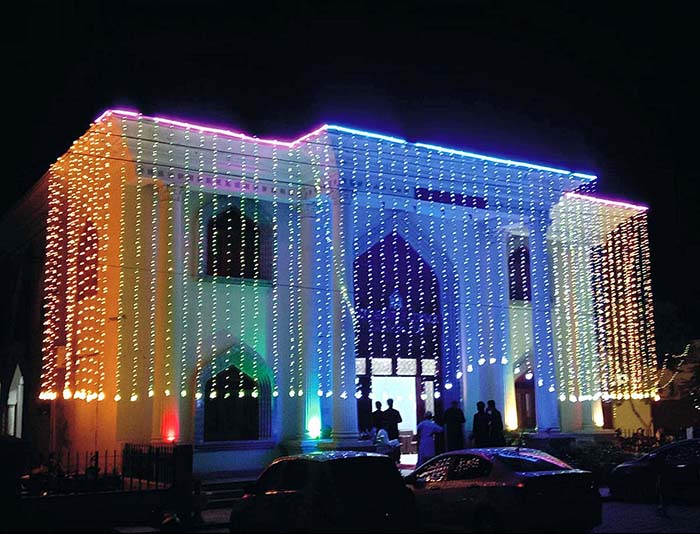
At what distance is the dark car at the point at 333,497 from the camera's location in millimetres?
9492

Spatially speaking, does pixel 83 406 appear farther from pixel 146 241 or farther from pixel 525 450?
pixel 525 450

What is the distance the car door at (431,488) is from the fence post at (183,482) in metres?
3.99

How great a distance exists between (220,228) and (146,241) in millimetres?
2046

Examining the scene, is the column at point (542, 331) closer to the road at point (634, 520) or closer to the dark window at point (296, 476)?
the road at point (634, 520)

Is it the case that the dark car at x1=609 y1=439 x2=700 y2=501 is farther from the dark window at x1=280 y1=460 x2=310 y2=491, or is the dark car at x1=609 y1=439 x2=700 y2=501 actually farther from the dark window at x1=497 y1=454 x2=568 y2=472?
the dark window at x1=280 y1=460 x2=310 y2=491

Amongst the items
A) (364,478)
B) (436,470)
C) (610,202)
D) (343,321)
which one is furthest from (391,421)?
(610,202)

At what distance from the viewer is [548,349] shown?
2355cm

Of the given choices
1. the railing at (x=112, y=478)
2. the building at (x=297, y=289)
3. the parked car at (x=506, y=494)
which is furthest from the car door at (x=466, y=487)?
the building at (x=297, y=289)

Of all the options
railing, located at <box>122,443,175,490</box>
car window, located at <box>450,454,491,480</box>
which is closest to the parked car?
car window, located at <box>450,454,491,480</box>

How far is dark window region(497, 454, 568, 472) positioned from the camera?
11203 millimetres

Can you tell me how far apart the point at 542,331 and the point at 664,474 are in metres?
8.65

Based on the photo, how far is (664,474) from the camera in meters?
15.1

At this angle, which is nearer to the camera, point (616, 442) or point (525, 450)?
point (525, 450)

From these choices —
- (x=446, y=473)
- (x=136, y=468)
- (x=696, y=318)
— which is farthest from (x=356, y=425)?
(x=696, y=318)
